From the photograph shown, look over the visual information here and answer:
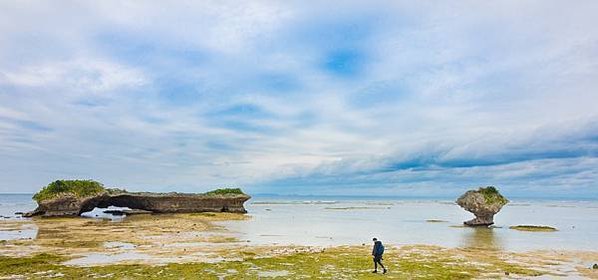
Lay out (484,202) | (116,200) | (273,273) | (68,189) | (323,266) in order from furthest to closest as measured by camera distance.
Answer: (116,200)
(68,189)
(484,202)
(323,266)
(273,273)

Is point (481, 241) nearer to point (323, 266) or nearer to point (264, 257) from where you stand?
point (323, 266)

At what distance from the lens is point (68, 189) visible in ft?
221

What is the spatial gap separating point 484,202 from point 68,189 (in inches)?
2436

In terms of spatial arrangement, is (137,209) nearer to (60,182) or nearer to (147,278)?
(60,182)

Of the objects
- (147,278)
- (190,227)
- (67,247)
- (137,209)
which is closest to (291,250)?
(147,278)

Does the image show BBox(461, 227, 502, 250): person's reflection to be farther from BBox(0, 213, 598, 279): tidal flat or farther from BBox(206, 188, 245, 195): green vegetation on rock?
BBox(206, 188, 245, 195): green vegetation on rock

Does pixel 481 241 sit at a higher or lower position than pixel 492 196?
lower

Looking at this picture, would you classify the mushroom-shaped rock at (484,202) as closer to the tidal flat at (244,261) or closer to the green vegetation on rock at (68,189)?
the tidal flat at (244,261)

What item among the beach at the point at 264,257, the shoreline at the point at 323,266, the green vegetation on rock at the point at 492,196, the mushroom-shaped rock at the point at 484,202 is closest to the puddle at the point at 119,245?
the beach at the point at 264,257

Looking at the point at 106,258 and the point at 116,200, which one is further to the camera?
the point at 116,200

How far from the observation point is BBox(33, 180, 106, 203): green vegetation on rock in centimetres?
6631

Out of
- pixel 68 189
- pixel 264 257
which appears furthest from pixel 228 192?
pixel 264 257

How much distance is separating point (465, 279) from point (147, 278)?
16.0 m

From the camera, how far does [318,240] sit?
42.8 m
